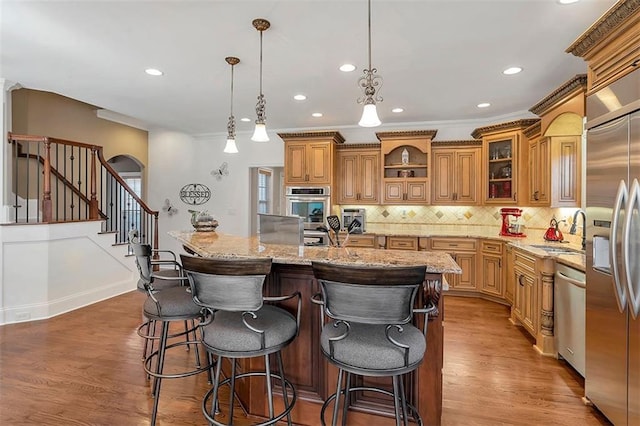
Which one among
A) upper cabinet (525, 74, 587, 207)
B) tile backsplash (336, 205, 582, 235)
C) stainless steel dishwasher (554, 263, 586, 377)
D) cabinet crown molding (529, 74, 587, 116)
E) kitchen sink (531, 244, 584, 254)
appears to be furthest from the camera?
tile backsplash (336, 205, 582, 235)

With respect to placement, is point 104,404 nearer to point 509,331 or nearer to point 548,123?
point 509,331

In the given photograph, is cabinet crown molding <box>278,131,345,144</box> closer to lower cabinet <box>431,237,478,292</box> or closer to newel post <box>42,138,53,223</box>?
lower cabinet <box>431,237,478,292</box>

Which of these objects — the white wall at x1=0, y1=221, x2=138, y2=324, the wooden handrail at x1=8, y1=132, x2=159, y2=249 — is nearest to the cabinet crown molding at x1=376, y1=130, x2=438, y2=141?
the wooden handrail at x1=8, y1=132, x2=159, y2=249

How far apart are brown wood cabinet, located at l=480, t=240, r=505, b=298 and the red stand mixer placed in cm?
30

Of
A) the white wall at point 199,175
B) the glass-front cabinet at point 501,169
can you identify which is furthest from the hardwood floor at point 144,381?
the white wall at point 199,175

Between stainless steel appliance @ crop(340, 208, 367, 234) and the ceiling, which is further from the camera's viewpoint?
stainless steel appliance @ crop(340, 208, 367, 234)

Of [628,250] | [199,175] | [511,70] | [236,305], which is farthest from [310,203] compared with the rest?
[628,250]

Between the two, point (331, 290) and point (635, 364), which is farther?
point (635, 364)

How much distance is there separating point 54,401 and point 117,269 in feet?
9.70

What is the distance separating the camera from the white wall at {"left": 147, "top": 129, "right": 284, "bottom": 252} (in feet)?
21.0

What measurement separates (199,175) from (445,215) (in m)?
4.73

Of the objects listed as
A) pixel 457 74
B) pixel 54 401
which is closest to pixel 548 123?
pixel 457 74

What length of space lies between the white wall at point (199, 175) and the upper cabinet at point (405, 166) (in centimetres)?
241

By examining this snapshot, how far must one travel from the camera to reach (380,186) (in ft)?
17.8
